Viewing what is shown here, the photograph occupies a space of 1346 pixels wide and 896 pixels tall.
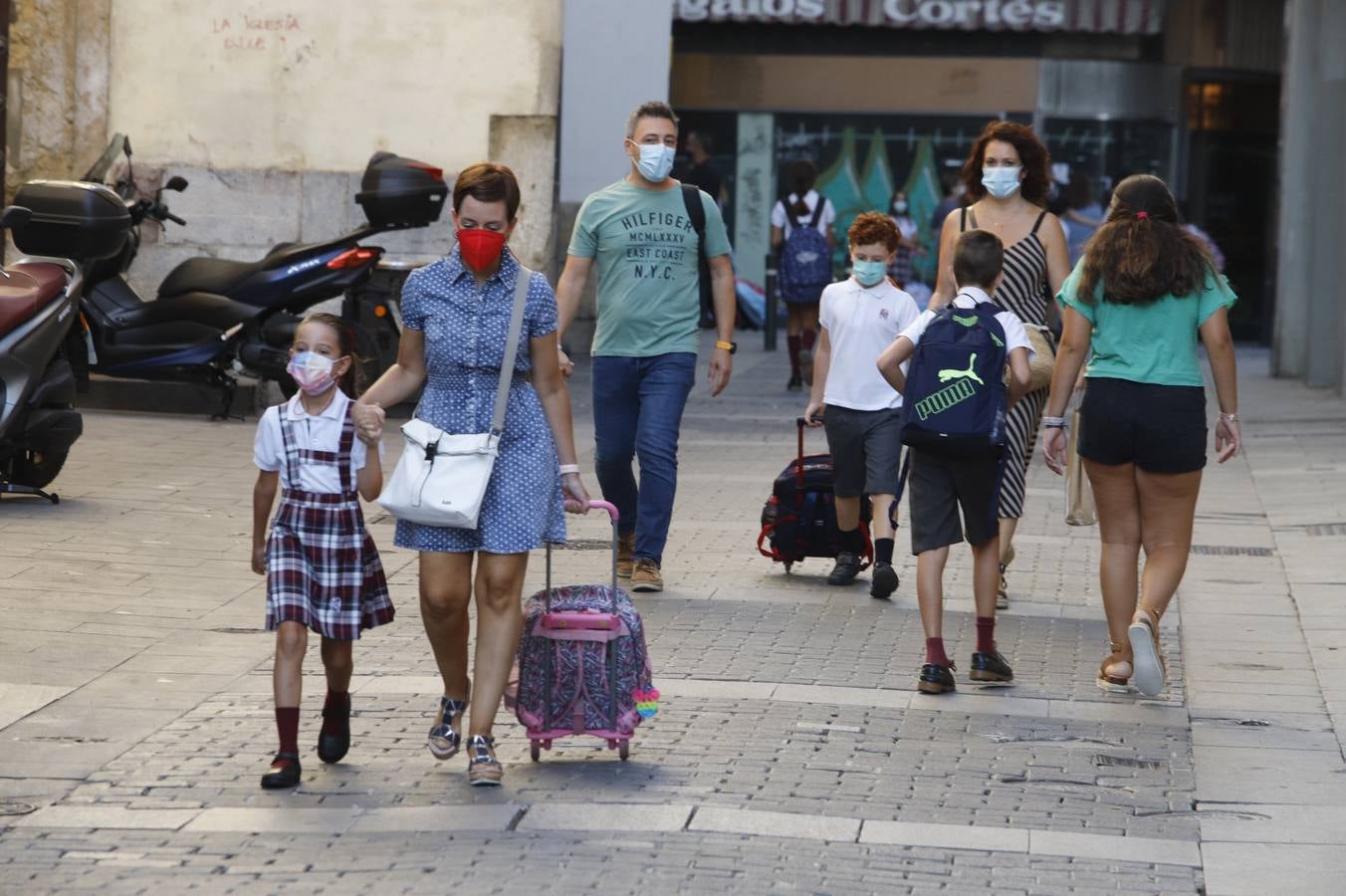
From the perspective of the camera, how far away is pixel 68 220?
1151 cm

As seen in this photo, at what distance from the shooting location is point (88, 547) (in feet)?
30.5

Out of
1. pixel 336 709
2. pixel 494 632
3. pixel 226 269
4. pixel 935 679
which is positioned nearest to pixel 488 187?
pixel 494 632

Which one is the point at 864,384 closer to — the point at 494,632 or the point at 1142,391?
the point at 1142,391

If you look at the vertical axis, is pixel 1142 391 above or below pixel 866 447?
above

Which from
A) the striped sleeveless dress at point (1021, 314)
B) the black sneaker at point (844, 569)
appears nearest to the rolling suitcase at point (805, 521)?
the black sneaker at point (844, 569)

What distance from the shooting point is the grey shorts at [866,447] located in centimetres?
905

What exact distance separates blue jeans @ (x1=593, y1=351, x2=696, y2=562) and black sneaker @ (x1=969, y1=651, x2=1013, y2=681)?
1.90 metres

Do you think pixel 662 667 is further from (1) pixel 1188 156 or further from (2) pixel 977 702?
(1) pixel 1188 156

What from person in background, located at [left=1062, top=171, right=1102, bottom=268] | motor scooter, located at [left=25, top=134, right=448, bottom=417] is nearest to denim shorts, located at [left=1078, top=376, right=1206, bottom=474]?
motor scooter, located at [left=25, top=134, right=448, bottom=417]

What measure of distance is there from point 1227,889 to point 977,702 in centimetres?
199

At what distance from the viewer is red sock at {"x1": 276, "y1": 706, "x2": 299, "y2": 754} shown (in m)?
5.81

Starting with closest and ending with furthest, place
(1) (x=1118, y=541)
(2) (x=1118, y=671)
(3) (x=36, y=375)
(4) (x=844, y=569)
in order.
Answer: (2) (x=1118, y=671)
(1) (x=1118, y=541)
(4) (x=844, y=569)
(3) (x=36, y=375)

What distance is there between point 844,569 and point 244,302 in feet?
19.1

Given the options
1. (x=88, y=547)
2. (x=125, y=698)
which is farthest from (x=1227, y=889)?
(x=88, y=547)
